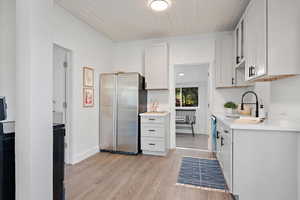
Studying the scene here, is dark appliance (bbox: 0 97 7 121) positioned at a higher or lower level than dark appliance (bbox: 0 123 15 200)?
higher

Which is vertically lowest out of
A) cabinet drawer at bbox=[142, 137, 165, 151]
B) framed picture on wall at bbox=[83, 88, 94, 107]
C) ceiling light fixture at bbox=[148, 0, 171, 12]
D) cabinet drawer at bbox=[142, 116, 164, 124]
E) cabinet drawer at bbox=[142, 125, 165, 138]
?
cabinet drawer at bbox=[142, 137, 165, 151]

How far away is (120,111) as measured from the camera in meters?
3.65

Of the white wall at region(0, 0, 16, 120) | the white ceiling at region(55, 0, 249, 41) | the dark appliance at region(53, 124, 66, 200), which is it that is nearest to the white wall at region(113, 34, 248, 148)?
the white ceiling at region(55, 0, 249, 41)

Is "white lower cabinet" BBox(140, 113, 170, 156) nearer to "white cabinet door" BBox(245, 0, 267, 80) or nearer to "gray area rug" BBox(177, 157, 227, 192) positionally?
"gray area rug" BBox(177, 157, 227, 192)

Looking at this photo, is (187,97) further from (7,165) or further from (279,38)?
(7,165)

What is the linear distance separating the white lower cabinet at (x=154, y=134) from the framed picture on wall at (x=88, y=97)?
116 centimetres

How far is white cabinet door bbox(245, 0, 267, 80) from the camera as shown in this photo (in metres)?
1.78

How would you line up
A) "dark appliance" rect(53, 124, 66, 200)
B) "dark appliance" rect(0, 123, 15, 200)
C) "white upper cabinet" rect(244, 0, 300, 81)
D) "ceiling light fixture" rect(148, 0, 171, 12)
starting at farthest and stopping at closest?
"ceiling light fixture" rect(148, 0, 171, 12), "white upper cabinet" rect(244, 0, 300, 81), "dark appliance" rect(53, 124, 66, 200), "dark appliance" rect(0, 123, 15, 200)

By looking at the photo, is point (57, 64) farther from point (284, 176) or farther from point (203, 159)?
point (284, 176)

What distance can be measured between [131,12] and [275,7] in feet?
7.07

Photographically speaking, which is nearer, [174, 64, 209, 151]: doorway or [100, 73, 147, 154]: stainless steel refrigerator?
[100, 73, 147, 154]: stainless steel refrigerator

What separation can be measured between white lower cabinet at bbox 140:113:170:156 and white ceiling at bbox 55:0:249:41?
6.32 ft

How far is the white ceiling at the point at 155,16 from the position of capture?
266cm

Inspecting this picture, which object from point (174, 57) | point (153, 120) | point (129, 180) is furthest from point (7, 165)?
point (174, 57)
